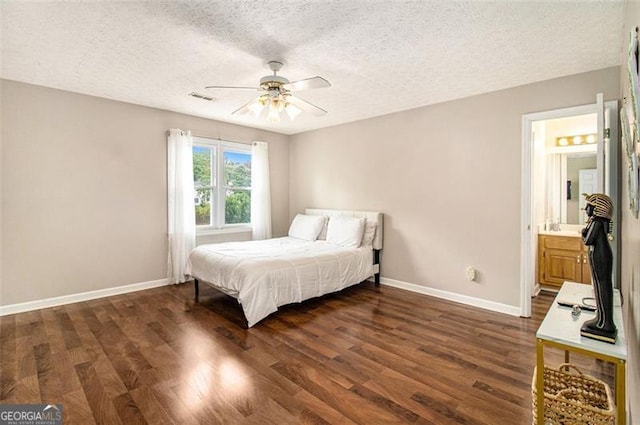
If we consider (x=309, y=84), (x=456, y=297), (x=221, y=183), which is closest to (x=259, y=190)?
(x=221, y=183)

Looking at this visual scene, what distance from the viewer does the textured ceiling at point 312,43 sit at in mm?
2088

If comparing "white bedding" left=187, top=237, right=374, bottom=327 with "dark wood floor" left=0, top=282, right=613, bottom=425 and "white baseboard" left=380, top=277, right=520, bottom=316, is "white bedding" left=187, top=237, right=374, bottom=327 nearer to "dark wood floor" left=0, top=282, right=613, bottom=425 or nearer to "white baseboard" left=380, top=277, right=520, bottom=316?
"dark wood floor" left=0, top=282, right=613, bottom=425

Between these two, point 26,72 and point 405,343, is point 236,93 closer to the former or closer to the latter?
point 26,72

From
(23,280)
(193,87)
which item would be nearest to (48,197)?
(23,280)

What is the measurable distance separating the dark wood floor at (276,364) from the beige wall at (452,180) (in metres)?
0.62

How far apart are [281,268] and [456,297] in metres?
2.25

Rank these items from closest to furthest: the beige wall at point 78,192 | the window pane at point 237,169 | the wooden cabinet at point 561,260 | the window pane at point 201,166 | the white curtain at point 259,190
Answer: the beige wall at point 78,192 < the wooden cabinet at point 561,260 < the window pane at point 201,166 < the window pane at point 237,169 < the white curtain at point 259,190

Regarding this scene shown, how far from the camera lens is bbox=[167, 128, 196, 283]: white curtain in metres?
4.52

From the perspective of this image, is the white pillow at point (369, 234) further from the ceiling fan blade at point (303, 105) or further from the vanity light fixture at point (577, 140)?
the vanity light fixture at point (577, 140)

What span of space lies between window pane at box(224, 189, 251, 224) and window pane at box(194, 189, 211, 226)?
0.30 metres

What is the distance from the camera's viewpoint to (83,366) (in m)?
2.37

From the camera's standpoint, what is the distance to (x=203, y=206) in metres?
5.07

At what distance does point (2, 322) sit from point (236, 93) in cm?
347

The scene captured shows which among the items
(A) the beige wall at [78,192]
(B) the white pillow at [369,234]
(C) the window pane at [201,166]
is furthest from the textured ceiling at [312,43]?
(B) the white pillow at [369,234]
